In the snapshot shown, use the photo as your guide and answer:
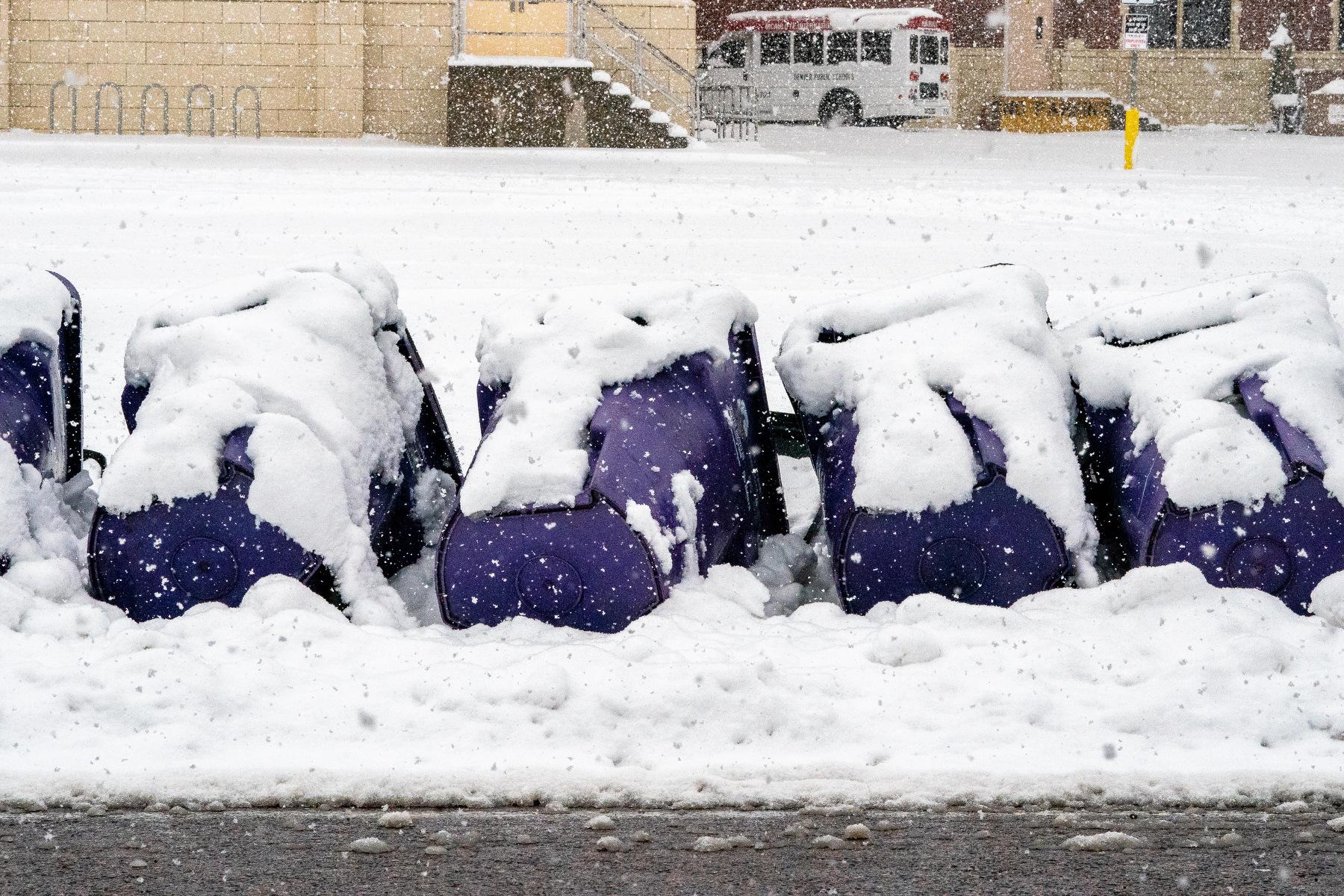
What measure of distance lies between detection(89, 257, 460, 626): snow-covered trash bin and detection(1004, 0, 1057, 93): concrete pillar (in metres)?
33.8

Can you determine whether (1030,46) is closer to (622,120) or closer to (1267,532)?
(622,120)

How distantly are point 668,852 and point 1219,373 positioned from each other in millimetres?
1865

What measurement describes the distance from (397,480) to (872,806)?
1.76 meters

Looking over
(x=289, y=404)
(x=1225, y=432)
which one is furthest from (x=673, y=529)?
(x=1225, y=432)

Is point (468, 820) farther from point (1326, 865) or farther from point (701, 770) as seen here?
point (1326, 865)

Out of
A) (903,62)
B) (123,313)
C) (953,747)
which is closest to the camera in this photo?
(953,747)

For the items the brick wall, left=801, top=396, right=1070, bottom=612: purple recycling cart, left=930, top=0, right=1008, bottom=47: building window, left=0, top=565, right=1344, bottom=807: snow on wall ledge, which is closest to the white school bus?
left=930, top=0, right=1008, bottom=47: building window

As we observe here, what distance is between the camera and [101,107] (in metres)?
23.6

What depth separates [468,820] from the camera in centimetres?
259

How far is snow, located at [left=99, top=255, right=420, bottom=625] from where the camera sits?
3.45 meters

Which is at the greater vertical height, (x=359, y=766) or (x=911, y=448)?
(x=911, y=448)

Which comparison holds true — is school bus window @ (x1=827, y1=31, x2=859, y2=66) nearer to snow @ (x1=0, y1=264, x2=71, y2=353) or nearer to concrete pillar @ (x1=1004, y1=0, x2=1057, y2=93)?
concrete pillar @ (x1=1004, y1=0, x2=1057, y2=93)

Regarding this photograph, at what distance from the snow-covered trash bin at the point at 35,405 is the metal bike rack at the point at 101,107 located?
19.3 m

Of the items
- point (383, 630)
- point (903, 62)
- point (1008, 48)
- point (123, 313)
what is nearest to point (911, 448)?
point (383, 630)
